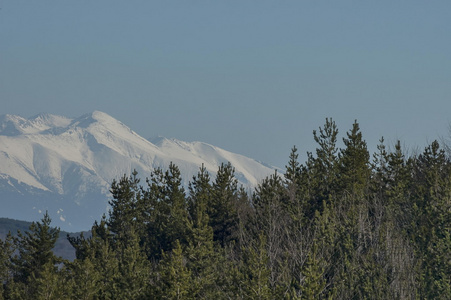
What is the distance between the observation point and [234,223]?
71.0 m

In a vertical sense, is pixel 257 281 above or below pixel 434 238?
below

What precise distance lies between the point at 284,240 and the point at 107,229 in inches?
1000

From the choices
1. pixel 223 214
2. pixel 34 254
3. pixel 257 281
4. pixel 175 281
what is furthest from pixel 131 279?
pixel 223 214

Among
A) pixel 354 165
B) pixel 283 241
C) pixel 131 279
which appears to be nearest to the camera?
pixel 131 279

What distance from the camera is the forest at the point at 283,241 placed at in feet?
126

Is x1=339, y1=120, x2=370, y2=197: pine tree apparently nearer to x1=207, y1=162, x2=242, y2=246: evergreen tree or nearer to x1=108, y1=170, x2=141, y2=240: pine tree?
x1=207, y1=162, x2=242, y2=246: evergreen tree

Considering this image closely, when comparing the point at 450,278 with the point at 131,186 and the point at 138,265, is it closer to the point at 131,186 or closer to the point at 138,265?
the point at 138,265

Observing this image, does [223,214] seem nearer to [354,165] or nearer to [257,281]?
[354,165]

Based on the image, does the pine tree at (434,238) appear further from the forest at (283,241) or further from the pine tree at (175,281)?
the pine tree at (175,281)

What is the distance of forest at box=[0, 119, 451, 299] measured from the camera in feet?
126

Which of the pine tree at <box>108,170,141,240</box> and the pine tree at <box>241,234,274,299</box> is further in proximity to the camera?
the pine tree at <box>108,170,141,240</box>

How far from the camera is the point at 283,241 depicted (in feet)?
180

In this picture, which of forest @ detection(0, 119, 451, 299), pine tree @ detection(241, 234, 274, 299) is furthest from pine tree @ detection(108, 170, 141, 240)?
pine tree @ detection(241, 234, 274, 299)

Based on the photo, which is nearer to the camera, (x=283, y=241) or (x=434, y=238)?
(x=434, y=238)
